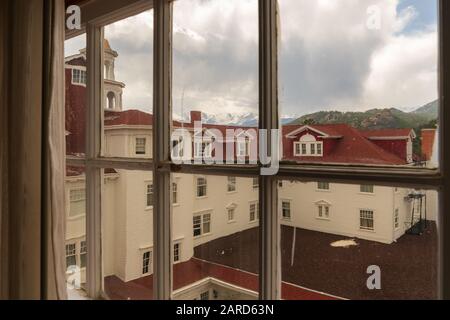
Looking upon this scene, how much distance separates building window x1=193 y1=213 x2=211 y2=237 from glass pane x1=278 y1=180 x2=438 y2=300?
285 mm

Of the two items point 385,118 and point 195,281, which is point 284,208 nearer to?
point 385,118

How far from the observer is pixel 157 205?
1267 millimetres

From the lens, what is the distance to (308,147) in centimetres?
95

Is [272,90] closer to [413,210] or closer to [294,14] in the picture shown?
[294,14]

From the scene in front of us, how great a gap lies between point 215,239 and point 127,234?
46 centimetres

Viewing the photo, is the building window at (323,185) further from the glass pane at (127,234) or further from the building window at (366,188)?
the glass pane at (127,234)

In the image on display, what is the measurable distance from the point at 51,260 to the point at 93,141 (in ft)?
1.88

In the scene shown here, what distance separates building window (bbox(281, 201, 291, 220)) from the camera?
98 centimetres

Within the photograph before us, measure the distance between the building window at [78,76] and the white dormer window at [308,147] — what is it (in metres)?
1.10

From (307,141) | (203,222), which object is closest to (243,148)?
(307,141)

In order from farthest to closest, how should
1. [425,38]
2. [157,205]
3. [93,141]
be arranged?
1. [93,141]
2. [157,205]
3. [425,38]

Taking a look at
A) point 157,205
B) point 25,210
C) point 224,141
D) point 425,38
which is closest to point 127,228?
point 157,205

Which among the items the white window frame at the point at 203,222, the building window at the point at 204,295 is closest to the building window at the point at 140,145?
the white window frame at the point at 203,222

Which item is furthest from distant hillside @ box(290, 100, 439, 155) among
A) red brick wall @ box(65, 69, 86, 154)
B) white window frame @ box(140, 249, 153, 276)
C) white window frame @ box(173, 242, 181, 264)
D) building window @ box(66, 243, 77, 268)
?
building window @ box(66, 243, 77, 268)
